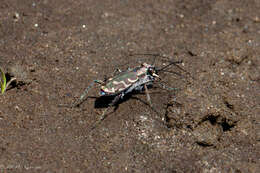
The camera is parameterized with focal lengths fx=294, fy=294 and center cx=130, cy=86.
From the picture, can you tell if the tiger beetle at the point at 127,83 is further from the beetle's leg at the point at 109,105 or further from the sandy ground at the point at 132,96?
the sandy ground at the point at 132,96

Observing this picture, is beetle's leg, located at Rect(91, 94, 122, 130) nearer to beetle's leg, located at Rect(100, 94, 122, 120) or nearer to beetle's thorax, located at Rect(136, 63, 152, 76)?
beetle's leg, located at Rect(100, 94, 122, 120)

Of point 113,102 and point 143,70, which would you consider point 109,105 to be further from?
point 143,70

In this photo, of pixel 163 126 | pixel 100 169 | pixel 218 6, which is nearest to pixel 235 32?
pixel 218 6

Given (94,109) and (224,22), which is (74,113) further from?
(224,22)

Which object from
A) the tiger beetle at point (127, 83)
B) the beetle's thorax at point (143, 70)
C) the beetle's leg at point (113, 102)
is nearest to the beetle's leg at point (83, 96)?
the tiger beetle at point (127, 83)

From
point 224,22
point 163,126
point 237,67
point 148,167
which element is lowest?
point 148,167

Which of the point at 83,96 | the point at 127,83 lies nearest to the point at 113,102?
the point at 127,83
